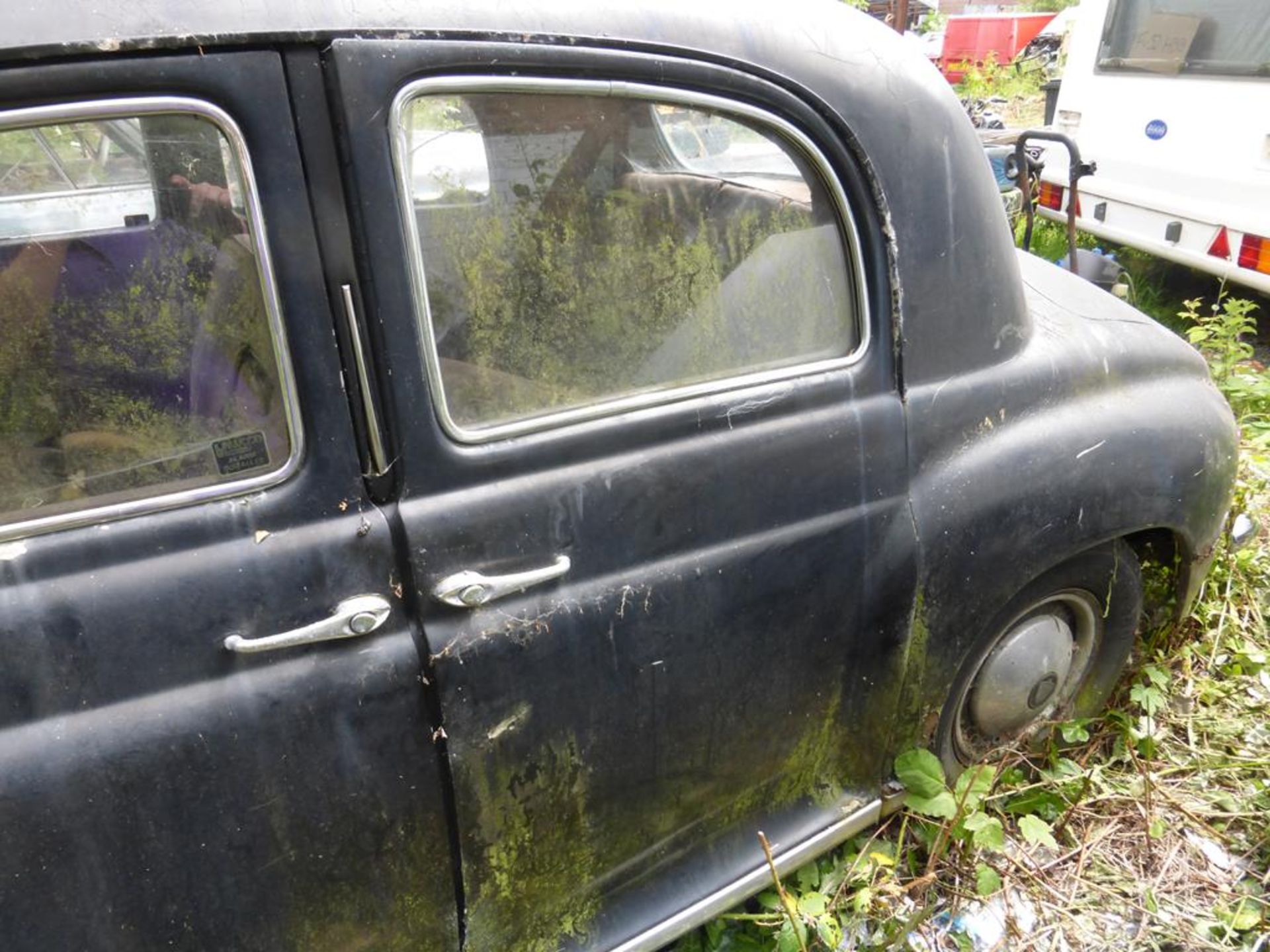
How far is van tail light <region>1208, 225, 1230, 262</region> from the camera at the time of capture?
4668 mm

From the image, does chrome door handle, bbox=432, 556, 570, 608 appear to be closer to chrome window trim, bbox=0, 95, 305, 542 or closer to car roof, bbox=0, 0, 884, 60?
chrome window trim, bbox=0, 95, 305, 542

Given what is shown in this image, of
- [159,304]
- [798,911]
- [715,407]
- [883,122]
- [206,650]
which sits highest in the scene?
[883,122]

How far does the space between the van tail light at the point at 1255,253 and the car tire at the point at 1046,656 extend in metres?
3.02

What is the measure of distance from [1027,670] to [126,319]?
80.7 inches

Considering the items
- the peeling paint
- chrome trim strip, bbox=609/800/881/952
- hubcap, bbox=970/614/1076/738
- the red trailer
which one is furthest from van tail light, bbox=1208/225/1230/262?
the red trailer

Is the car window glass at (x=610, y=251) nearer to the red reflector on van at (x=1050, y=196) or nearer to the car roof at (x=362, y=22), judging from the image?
the car roof at (x=362, y=22)

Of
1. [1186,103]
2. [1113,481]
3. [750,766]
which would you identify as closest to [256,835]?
[750,766]

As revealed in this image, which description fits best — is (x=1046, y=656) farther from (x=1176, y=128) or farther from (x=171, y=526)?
(x=1176, y=128)

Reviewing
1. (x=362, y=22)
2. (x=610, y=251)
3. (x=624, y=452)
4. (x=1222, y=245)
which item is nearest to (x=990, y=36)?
(x=1222, y=245)

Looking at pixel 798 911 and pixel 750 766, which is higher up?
pixel 750 766

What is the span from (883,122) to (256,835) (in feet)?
5.10

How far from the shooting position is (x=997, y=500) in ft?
6.24

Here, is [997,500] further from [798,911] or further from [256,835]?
[256,835]

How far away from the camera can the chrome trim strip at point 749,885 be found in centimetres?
176
